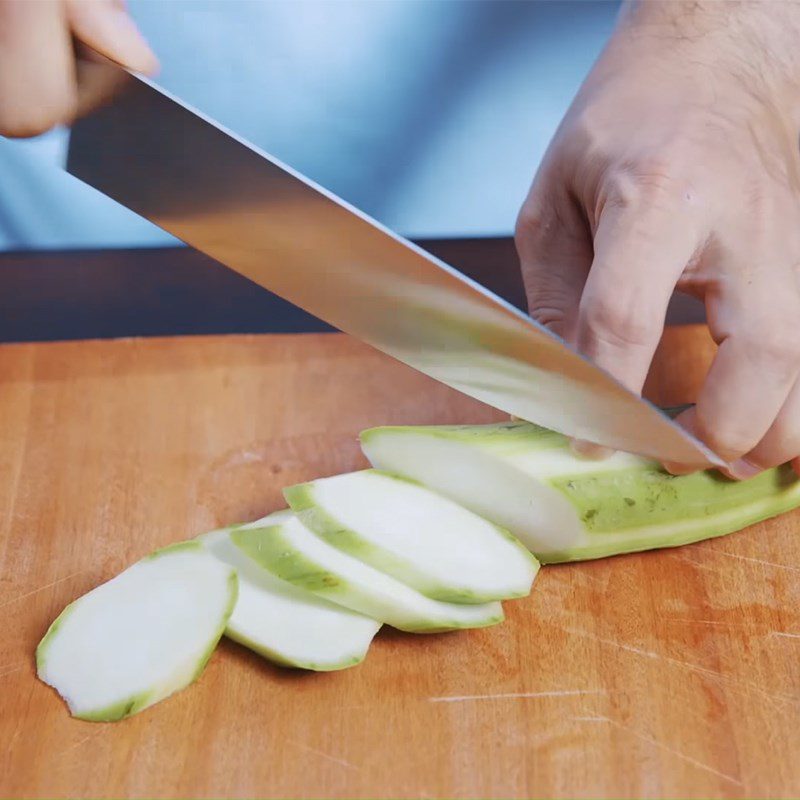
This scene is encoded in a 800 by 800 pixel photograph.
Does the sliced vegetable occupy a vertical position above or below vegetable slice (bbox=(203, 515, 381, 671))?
above

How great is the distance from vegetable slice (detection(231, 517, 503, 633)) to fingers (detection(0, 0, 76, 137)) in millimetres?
547

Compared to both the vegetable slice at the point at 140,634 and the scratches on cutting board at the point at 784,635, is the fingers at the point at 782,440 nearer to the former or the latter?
the scratches on cutting board at the point at 784,635

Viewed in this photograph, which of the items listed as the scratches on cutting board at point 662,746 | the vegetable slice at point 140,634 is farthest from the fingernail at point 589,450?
the vegetable slice at point 140,634

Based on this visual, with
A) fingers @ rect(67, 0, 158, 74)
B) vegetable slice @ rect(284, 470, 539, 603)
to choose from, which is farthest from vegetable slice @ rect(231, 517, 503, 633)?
fingers @ rect(67, 0, 158, 74)

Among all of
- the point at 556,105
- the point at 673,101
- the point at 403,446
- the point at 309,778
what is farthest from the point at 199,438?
the point at 556,105

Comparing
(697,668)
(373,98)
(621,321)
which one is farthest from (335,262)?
(373,98)

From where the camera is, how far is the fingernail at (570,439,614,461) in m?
1.49

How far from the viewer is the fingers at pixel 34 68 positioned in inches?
47.3

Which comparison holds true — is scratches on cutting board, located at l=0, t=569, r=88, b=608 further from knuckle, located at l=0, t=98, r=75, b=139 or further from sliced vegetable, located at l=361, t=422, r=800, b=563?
knuckle, located at l=0, t=98, r=75, b=139

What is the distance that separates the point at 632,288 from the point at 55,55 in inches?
27.9

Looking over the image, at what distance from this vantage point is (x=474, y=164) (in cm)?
253

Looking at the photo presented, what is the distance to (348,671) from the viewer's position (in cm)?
141

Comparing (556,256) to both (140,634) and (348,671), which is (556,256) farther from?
(140,634)

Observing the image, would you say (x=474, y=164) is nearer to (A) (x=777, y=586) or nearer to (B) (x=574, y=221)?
(B) (x=574, y=221)
